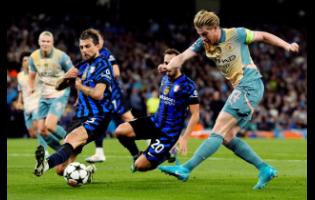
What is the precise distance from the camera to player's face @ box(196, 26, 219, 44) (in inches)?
374

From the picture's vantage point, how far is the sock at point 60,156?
965 centimetres

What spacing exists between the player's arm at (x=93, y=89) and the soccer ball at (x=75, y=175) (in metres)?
0.97

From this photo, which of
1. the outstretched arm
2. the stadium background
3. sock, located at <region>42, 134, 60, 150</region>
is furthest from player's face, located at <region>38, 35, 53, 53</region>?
the stadium background

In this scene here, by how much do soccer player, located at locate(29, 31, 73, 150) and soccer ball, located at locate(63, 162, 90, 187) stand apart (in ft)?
12.8

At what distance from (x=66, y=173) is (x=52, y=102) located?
4.78m

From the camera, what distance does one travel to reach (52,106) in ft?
47.6

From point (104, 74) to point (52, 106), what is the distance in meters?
4.64

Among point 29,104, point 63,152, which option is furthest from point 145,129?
point 29,104

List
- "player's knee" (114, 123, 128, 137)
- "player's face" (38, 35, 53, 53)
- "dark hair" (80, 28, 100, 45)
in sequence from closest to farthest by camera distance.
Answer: "dark hair" (80, 28, 100, 45) < "player's knee" (114, 123, 128, 137) < "player's face" (38, 35, 53, 53)

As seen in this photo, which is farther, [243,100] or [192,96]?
[192,96]

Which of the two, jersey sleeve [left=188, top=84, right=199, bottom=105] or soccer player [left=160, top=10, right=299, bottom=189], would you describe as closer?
soccer player [left=160, top=10, right=299, bottom=189]

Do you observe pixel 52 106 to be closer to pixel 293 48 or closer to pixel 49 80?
pixel 49 80

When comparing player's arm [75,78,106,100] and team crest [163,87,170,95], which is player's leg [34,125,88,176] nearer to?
player's arm [75,78,106,100]

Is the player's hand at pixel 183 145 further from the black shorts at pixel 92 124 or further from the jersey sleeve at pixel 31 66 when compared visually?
the jersey sleeve at pixel 31 66
